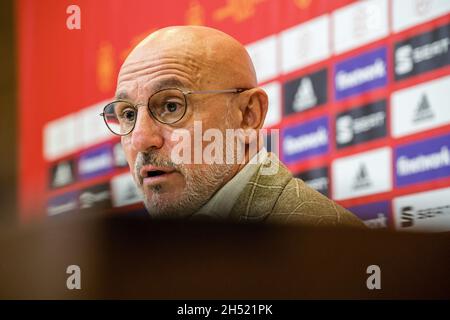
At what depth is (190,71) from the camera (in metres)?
3.43

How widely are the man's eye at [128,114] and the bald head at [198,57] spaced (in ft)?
0.37

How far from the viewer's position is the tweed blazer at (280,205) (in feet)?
11.4

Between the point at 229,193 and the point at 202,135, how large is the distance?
183 millimetres

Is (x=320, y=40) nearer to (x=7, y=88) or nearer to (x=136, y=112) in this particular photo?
(x=136, y=112)

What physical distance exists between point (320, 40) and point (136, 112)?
62 cm

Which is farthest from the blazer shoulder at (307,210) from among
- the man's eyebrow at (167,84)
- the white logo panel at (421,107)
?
the man's eyebrow at (167,84)

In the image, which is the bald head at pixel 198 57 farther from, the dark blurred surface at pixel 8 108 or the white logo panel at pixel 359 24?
the dark blurred surface at pixel 8 108

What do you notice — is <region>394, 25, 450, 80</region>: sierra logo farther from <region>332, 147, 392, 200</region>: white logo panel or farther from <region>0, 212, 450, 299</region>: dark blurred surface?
<region>0, 212, 450, 299</region>: dark blurred surface

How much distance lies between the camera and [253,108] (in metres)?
3.48

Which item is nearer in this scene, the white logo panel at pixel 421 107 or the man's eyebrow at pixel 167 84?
the man's eyebrow at pixel 167 84

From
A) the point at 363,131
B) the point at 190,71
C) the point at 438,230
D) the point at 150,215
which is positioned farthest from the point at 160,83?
the point at 438,230

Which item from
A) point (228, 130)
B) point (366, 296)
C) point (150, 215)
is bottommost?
point (366, 296)

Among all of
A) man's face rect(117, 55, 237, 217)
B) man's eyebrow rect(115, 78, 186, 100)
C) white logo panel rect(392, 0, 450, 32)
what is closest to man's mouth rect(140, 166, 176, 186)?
man's face rect(117, 55, 237, 217)

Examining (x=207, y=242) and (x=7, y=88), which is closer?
(x=207, y=242)
